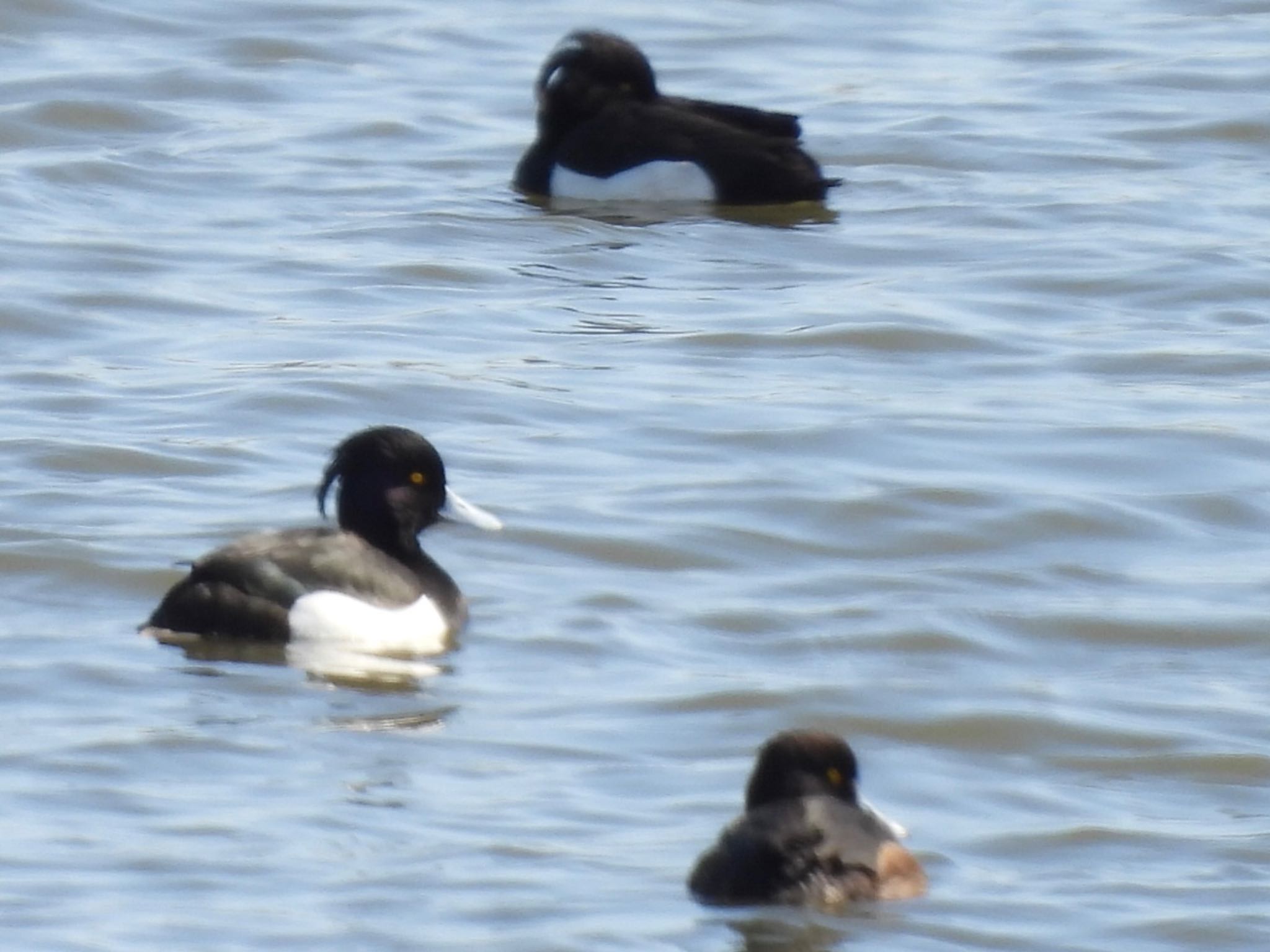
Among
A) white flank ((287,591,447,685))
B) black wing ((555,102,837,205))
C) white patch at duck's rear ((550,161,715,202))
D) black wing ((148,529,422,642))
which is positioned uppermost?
black wing ((555,102,837,205))

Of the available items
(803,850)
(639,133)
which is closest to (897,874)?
(803,850)

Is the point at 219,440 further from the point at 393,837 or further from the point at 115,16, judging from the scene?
the point at 115,16

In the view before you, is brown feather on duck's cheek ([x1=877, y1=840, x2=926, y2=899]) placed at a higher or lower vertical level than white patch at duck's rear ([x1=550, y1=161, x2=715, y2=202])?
lower

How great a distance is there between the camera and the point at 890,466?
11047 mm

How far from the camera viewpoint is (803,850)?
6.92 m

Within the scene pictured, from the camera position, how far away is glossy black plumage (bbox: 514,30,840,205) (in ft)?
50.0

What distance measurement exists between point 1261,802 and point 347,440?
3104mm

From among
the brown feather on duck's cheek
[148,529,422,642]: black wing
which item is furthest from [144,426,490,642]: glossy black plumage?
the brown feather on duck's cheek

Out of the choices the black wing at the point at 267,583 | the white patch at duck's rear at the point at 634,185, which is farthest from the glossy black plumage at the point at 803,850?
the white patch at duck's rear at the point at 634,185

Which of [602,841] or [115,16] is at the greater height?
[115,16]

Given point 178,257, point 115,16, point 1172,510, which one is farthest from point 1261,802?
point 115,16

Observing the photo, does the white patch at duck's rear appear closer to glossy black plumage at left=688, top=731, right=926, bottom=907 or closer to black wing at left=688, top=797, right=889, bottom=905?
glossy black plumage at left=688, top=731, right=926, bottom=907

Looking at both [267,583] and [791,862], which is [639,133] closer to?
[267,583]

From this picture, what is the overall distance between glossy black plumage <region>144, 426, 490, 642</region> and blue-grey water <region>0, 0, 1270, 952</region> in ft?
0.52
